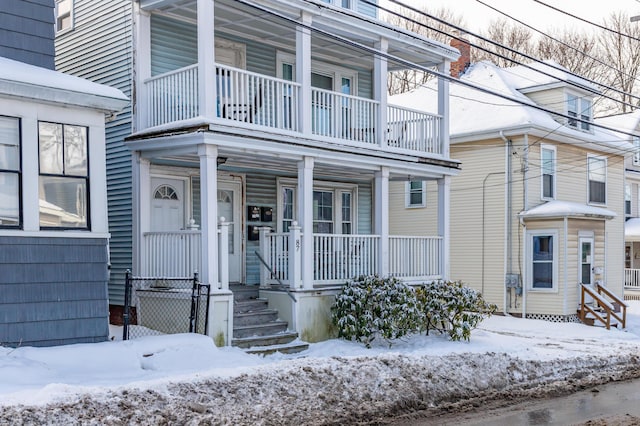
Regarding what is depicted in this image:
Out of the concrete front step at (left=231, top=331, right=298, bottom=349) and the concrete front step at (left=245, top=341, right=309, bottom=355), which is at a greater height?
the concrete front step at (left=231, top=331, right=298, bottom=349)

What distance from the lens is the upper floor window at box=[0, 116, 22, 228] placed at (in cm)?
1041

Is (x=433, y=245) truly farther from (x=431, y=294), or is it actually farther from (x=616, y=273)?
(x=616, y=273)

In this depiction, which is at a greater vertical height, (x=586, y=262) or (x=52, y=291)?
(x=52, y=291)

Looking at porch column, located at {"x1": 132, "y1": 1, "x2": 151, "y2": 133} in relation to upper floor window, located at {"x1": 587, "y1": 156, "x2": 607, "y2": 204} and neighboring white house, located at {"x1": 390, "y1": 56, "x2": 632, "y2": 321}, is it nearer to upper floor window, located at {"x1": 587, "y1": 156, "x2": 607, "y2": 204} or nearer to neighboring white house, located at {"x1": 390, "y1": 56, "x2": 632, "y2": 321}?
neighboring white house, located at {"x1": 390, "y1": 56, "x2": 632, "y2": 321}

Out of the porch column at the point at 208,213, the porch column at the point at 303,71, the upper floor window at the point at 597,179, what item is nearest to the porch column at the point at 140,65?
the porch column at the point at 208,213

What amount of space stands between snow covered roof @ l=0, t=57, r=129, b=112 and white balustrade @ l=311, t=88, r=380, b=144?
185 inches

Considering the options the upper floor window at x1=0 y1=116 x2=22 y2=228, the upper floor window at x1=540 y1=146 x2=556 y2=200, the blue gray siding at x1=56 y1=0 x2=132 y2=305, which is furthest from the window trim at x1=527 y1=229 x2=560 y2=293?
the upper floor window at x1=0 y1=116 x2=22 y2=228

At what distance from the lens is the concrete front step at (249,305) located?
1412 centimetres

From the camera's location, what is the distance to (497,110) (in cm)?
2309

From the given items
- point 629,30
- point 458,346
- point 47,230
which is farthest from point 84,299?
point 629,30

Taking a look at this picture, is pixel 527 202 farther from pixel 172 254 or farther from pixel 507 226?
pixel 172 254

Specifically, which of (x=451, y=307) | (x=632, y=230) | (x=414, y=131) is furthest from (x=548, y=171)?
(x=632, y=230)

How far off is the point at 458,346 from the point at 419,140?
5.21 meters

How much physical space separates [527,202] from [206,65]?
12.4m
